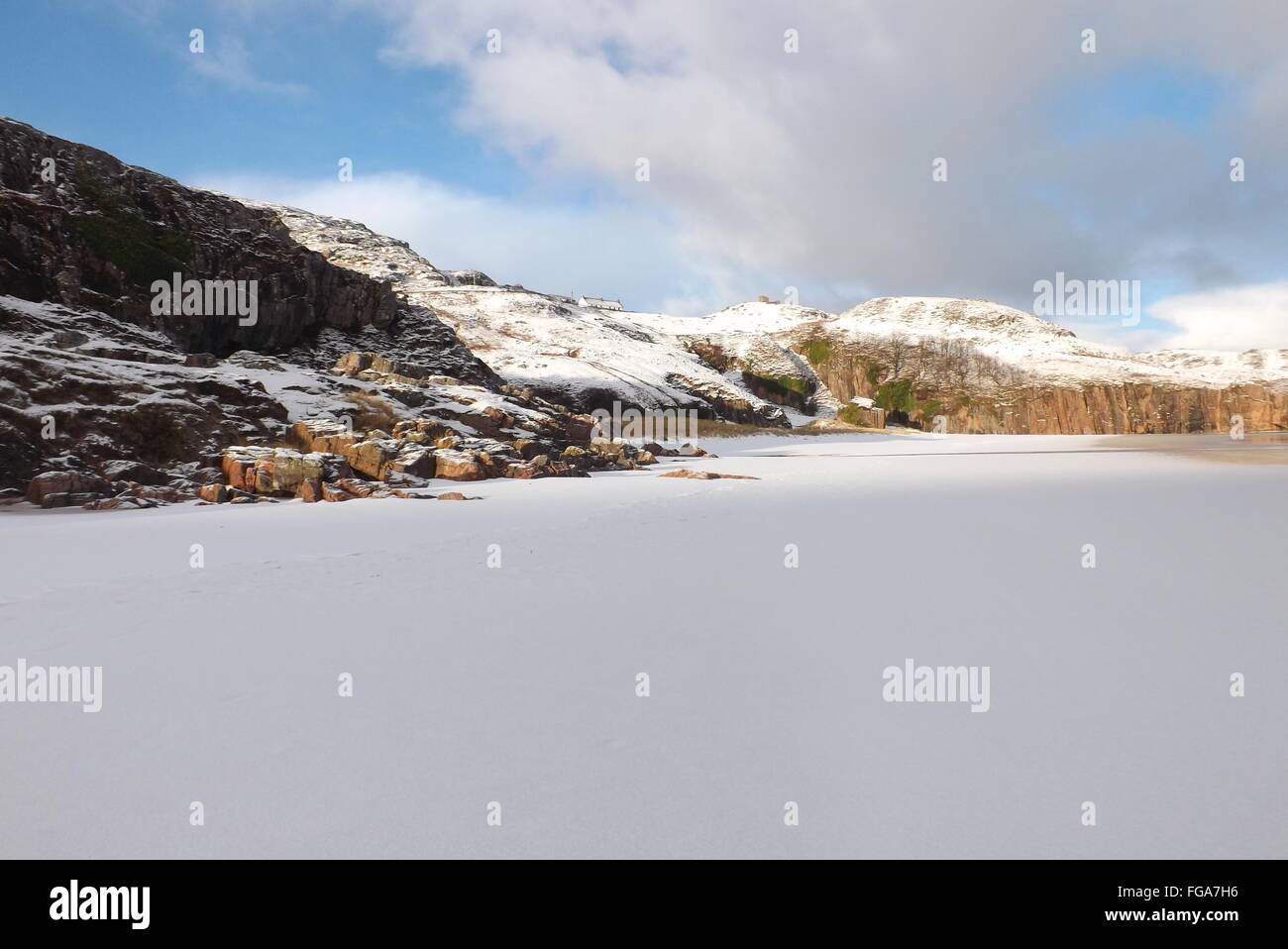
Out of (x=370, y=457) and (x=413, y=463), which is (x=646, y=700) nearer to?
(x=413, y=463)

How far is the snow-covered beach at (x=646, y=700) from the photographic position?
3.00 m

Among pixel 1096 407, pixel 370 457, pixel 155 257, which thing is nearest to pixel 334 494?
pixel 370 457

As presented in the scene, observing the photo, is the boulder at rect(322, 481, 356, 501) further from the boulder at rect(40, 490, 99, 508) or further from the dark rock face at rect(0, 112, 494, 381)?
the dark rock face at rect(0, 112, 494, 381)

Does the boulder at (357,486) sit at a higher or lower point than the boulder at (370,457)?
lower

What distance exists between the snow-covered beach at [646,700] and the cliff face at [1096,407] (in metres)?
81.2

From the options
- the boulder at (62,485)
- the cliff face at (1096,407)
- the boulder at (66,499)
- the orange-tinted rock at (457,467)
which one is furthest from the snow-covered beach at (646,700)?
the cliff face at (1096,407)

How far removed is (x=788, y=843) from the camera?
294 centimetres

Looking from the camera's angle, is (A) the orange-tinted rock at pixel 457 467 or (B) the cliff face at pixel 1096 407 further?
(B) the cliff face at pixel 1096 407

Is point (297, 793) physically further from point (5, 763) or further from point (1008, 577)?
point (1008, 577)

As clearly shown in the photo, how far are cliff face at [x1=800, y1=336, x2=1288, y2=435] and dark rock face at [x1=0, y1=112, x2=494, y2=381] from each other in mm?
70493

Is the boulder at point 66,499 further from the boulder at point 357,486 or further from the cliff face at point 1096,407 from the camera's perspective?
the cliff face at point 1096,407

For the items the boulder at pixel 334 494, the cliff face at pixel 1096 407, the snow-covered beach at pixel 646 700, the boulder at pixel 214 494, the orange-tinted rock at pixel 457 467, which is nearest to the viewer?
the snow-covered beach at pixel 646 700

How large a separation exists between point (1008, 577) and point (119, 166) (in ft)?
125
